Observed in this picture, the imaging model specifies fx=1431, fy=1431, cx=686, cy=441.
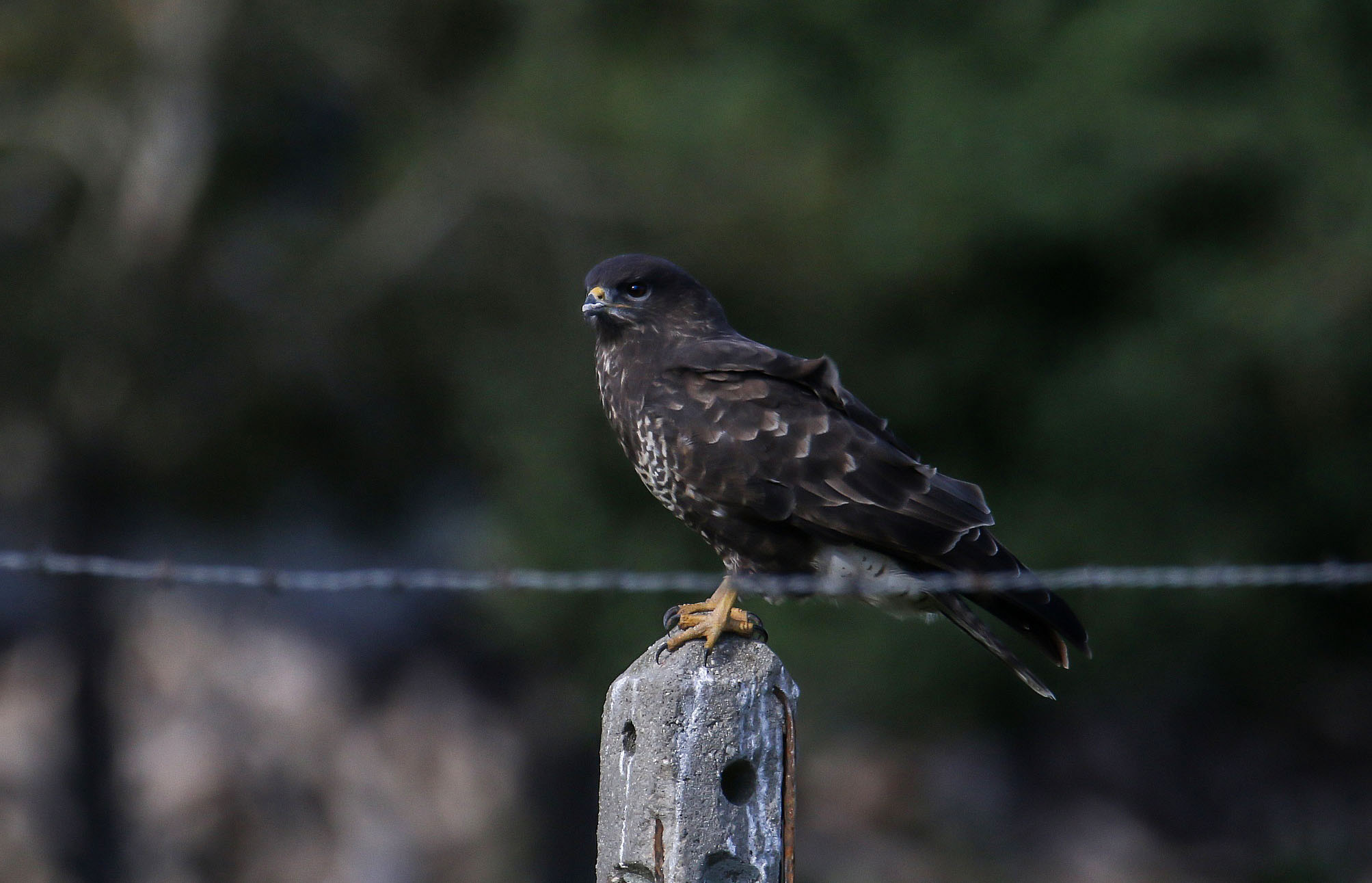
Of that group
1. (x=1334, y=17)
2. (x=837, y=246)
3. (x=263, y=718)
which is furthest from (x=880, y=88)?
(x=263, y=718)

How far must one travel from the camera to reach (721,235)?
23.6 ft

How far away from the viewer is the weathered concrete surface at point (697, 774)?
7.77 ft

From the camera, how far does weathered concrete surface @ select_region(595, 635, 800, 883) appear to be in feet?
7.77

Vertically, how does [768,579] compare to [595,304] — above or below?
below

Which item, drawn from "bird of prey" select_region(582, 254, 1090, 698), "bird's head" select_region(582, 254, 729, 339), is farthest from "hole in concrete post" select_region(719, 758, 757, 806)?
"bird's head" select_region(582, 254, 729, 339)

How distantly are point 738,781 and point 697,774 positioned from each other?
0.10 meters

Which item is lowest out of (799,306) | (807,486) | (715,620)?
(715,620)

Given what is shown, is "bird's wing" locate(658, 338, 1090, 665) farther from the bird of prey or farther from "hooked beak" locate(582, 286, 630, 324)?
"hooked beak" locate(582, 286, 630, 324)

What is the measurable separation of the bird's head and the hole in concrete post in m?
1.37

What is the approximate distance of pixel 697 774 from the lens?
2.38 meters

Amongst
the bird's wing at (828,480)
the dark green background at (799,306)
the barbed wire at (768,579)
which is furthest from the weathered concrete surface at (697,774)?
the dark green background at (799,306)

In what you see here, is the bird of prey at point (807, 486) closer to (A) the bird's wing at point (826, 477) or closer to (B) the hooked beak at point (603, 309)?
(A) the bird's wing at point (826, 477)

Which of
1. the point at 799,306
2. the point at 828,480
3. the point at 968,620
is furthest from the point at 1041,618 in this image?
the point at 799,306

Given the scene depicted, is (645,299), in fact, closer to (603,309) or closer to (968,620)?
(603,309)
